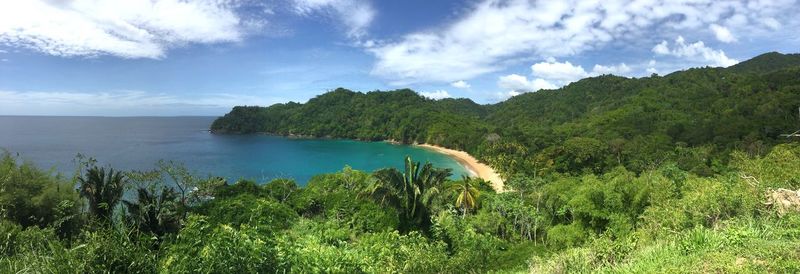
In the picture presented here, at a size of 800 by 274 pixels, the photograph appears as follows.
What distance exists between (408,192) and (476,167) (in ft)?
167

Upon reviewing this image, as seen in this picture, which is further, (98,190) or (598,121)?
(598,121)

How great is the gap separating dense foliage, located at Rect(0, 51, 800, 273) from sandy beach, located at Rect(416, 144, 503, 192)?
2570 millimetres

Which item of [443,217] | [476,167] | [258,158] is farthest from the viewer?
[258,158]

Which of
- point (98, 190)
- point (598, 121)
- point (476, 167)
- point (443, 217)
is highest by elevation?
point (598, 121)

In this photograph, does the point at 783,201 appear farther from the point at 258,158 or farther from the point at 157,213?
the point at 258,158

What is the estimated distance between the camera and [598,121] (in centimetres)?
8762

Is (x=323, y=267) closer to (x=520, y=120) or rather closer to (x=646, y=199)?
(x=646, y=199)

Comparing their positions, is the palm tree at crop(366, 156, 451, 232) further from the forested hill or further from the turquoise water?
the forested hill

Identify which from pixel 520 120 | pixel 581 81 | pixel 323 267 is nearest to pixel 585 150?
pixel 323 267

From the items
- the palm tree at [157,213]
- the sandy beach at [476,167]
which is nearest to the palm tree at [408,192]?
the palm tree at [157,213]

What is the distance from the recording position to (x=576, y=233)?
21094mm

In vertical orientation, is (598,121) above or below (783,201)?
above

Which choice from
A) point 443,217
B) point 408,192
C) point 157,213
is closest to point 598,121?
point 443,217

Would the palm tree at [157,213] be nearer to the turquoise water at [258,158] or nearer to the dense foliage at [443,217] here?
the dense foliage at [443,217]
